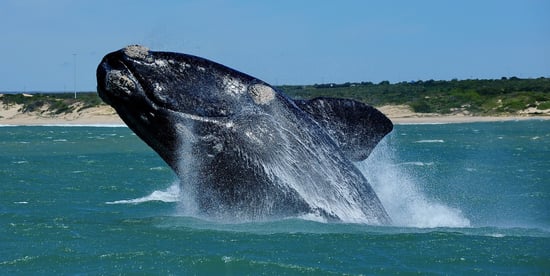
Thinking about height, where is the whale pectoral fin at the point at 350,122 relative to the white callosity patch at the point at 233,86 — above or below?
below

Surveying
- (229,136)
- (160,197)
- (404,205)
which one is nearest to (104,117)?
(160,197)

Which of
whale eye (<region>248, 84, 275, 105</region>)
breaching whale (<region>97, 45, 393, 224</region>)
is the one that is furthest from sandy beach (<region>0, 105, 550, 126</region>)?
whale eye (<region>248, 84, 275, 105</region>)

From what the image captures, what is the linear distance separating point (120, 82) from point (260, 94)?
1379mm

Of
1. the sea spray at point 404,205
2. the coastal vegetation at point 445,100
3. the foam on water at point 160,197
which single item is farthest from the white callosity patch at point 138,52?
the coastal vegetation at point 445,100

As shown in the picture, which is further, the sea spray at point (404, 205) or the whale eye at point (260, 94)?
the sea spray at point (404, 205)

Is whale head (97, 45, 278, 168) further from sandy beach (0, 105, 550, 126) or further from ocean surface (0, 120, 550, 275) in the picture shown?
sandy beach (0, 105, 550, 126)

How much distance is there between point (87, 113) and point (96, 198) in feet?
261

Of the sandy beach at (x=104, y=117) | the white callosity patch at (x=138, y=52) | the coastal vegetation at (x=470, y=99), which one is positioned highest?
the white callosity patch at (x=138, y=52)

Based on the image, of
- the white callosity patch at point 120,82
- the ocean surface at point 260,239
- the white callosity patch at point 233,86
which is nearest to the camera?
the ocean surface at point 260,239

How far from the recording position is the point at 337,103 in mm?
9820

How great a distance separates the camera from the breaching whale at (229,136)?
361 inches

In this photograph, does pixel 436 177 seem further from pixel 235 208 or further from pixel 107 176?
pixel 235 208

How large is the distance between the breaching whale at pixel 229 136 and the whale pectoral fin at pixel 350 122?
10.8 inches

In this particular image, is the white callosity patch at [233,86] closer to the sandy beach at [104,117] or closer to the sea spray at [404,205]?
the sea spray at [404,205]
